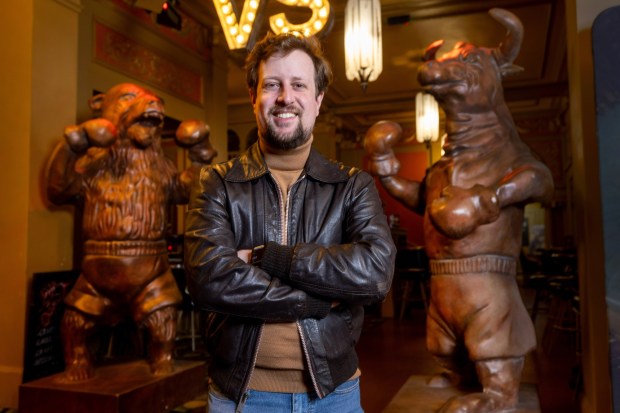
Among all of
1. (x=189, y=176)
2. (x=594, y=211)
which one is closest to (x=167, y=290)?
(x=189, y=176)

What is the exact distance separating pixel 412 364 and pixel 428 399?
2241 millimetres

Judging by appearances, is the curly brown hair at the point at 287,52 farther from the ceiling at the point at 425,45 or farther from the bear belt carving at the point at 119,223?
the bear belt carving at the point at 119,223

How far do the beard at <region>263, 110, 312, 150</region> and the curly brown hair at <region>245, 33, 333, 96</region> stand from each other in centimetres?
15

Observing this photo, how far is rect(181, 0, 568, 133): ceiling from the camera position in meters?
5.51

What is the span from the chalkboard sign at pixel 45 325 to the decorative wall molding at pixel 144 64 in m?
1.68

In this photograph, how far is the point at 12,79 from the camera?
3207 mm

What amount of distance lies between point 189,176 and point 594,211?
1.95m

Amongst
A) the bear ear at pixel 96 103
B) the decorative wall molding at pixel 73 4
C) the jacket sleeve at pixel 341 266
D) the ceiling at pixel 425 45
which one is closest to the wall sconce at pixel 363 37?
the ceiling at pixel 425 45

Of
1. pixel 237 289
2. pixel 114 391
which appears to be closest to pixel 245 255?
pixel 237 289

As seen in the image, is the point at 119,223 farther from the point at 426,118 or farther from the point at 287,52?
the point at 426,118

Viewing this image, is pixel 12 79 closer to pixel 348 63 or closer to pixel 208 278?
pixel 348 63

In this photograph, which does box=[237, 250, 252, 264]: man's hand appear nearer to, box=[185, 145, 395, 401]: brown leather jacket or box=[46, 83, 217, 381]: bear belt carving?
box=[185, 145, 395, 401]: brown leather jacket

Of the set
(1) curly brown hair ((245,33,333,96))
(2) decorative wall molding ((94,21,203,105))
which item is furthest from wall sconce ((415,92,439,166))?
(1) curly brown hair ((245,33,333,96))

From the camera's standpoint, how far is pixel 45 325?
3000 mm
